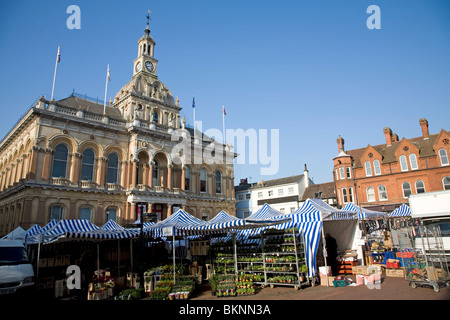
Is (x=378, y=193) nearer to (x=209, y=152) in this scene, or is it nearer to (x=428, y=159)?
(x=428, y=159)

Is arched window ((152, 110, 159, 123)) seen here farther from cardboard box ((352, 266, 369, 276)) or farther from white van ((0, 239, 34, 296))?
cardboard box ((352, 266, 369, 276))

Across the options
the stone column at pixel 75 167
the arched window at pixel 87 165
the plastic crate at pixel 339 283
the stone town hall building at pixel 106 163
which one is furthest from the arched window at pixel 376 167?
the stone column at pixel 75 167

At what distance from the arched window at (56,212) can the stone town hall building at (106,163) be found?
0.08 metres

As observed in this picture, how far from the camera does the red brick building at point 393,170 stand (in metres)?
33.4

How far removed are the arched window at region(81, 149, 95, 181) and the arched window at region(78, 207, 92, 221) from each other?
114 inches

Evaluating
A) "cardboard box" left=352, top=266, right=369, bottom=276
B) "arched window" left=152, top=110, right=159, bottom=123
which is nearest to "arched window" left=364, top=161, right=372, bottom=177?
"cardboard box" left=352, top=266, right=369, bottom=276

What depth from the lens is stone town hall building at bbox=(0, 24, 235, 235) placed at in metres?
24.9

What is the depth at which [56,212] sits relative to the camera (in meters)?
Result: 24.9

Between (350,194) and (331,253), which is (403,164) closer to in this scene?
(350,194)

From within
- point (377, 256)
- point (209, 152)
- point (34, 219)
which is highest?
point (209, 152)
